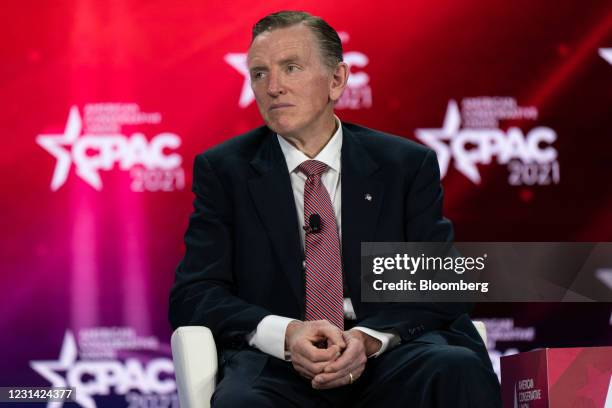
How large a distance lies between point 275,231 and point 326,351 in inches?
18.5

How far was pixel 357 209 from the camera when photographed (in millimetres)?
2852

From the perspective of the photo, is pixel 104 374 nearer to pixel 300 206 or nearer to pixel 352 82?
pixel 352 82

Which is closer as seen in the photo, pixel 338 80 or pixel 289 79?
pixel 289 79

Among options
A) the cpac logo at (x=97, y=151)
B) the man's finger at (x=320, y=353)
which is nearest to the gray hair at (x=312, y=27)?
the man's finger at (x=320, y=353)

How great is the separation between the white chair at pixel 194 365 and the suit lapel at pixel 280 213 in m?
0.31

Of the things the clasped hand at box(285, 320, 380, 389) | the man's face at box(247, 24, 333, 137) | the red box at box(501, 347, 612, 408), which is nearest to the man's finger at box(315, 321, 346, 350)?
the clasped hand at box(285, 320, 380, 389)

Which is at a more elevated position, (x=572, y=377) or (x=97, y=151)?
(x=97, y=151)

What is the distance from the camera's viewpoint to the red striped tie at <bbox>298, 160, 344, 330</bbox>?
2.78 meters

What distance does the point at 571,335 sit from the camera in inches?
172

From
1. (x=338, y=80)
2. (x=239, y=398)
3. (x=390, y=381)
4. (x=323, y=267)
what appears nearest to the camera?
(x=239, y=398)

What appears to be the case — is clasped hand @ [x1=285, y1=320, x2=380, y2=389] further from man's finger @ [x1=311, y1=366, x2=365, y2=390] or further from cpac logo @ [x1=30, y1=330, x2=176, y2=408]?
cpac logo @ [x1=30, y1=330, x2=176, y2=408]

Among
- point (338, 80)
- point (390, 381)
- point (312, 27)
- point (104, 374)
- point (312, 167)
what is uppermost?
point (312, 27)

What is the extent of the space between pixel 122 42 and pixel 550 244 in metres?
2.04

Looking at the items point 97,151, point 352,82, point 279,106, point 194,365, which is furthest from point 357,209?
point 97,151
